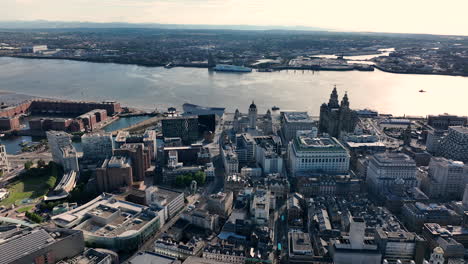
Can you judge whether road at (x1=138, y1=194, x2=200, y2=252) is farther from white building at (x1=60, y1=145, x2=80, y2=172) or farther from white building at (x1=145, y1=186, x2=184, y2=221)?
white building at (x1=60, y1=145, x2=80, y2=172)

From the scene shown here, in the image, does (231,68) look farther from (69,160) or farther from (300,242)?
(300,242)

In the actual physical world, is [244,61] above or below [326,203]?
above

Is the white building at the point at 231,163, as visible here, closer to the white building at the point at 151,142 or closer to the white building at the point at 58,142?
the white building at the point at 151,142

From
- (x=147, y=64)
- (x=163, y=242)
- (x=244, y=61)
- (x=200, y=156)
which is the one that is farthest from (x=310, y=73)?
(x=163, y=242)

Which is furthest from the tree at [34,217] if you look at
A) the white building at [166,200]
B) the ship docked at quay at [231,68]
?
the ship docked at quay at [231,68]

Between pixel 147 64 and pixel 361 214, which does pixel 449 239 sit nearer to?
pixel 361 214

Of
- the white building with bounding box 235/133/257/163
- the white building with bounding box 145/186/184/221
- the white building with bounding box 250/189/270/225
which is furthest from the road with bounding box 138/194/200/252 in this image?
the white building with bounding box 235/133/257/163
